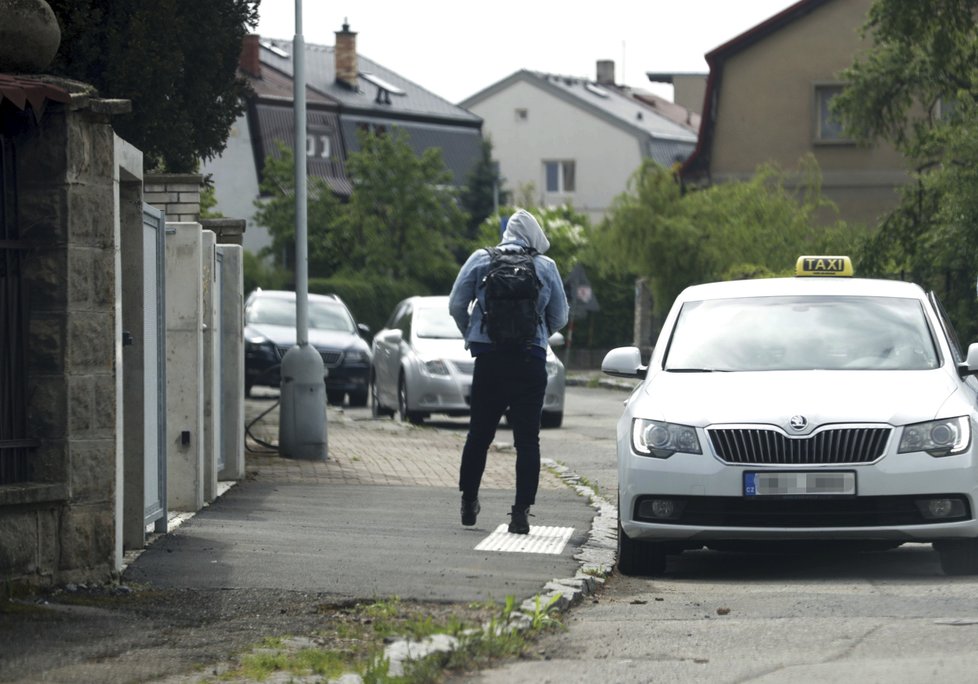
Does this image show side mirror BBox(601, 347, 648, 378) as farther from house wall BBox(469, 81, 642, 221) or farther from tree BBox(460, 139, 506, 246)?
house wall BBox(469, 81, 642, 221)

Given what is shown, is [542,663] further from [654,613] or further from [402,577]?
[402,577]

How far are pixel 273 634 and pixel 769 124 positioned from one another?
123 ft

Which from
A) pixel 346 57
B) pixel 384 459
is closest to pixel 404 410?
pixel 384 459

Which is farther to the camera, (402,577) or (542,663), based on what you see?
(402,577)

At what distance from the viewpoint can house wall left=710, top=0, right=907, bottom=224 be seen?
42.6 metres

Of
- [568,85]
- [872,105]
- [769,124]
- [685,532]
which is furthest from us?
[568,85]

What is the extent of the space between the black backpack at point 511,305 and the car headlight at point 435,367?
39.5 feet

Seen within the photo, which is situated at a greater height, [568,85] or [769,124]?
[568,85]

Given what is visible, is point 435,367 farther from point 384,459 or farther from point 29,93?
point 29,93

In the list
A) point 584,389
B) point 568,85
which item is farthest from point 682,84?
point 584,389

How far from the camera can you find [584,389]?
3525cm

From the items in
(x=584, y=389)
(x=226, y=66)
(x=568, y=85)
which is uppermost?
(x=568, y=85)

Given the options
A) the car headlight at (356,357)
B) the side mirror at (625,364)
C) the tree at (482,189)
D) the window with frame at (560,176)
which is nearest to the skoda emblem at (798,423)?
the side mirror at (625,364)

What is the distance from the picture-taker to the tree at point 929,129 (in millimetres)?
23984
